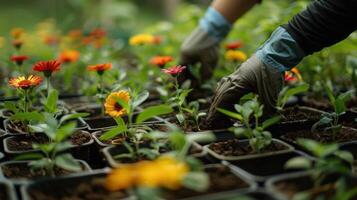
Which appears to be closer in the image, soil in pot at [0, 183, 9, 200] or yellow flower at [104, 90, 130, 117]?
soil in pot at [0, 183, 9, 200]

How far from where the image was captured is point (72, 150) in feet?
4.12

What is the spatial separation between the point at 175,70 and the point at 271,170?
439 mm

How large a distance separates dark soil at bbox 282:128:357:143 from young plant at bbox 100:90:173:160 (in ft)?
1.23

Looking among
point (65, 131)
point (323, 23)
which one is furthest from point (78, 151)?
point (323, 23)

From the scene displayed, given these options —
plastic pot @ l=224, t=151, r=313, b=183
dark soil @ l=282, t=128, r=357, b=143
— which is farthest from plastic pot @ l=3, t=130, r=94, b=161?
dark soil @ l=282, t=128, r=357, b=143

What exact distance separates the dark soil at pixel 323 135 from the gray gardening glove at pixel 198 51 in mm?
645

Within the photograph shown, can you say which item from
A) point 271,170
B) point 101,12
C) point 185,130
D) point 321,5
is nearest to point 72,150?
point 185,130

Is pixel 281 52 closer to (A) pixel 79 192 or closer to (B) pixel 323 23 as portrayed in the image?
(B) pixel 323 23

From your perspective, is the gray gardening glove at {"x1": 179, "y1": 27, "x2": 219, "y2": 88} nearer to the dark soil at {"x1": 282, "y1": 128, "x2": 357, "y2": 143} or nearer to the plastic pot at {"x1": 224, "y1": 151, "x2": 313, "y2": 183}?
the dark soil at {"x1": 282, "y1": 128, "x2": 357, "y2": 143}

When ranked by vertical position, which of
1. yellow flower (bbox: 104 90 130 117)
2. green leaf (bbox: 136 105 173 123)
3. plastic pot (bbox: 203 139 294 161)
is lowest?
plastic pot (bbox: 203 139 294 161)

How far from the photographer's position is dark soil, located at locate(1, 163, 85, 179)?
114 cm

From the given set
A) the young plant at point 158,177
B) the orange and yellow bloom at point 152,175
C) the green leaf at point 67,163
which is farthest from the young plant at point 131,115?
the orange and yellow bloom at point 152,175

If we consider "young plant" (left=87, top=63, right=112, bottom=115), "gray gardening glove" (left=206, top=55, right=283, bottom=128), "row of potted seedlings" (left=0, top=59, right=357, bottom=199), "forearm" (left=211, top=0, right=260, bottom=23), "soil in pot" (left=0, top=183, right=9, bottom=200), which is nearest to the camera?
"row of potted seedlings" (left=0, top=59, right=357, bottom=199)

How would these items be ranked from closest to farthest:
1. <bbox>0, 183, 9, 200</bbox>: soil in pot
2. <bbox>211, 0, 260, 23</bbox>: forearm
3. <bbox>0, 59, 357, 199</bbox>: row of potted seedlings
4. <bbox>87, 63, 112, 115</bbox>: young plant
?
<bbox>0, 59, 357, 199</bbox>: row of potted seedlings → <bbox>0, 183, 9, 200</bbox>: soil in pot → <bbox>87, 63, 112, 115</bbox>: young plant → <bbox>211, 0, 260, 23</bbox>: forearm
